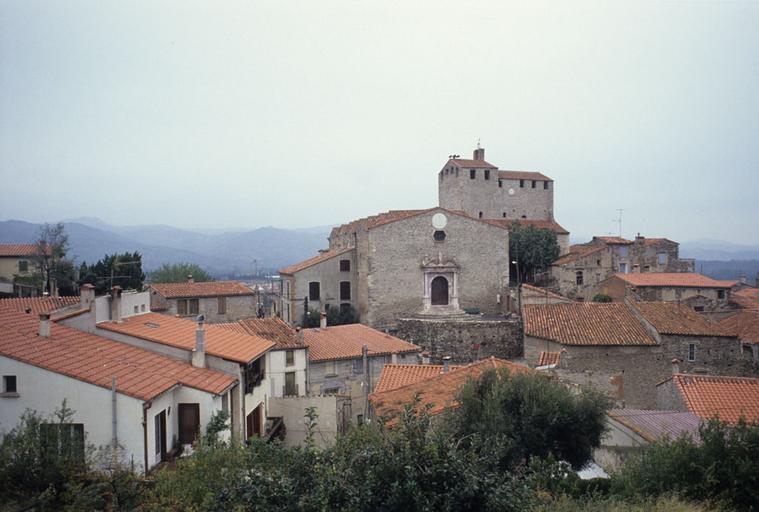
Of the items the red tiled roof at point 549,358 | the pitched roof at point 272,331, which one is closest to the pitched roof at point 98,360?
the pitched roof at point 272,331

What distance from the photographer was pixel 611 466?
A: 15.3m

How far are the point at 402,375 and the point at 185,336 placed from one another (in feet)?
23.7

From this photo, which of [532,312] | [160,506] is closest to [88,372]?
[160,506]

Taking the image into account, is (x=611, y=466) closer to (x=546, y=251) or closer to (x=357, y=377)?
(x=357, y=377)

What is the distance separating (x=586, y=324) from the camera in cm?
2762

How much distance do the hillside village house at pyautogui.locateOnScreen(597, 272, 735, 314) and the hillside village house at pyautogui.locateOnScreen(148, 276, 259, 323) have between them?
26.0 m

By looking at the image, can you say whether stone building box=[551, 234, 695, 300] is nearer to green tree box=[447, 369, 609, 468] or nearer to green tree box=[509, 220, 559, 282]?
green tree box=[509, 220, 559, 282]

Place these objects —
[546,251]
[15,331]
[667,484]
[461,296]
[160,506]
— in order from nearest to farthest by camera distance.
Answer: [160,506], [667,484], [15,331], [461,296], [546,251]

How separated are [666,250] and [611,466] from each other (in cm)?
4302

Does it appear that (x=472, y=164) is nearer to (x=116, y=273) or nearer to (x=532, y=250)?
(x=532, y=250)

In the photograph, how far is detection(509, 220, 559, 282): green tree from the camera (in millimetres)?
49312

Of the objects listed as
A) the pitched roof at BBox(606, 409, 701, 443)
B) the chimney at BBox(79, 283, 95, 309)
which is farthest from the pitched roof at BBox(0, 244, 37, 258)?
the pitched roof at BBox(606, 409, 701, 443)

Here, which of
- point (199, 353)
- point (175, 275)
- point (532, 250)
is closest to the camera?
point (199, 353)

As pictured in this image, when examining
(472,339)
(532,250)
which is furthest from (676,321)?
(532,250)
